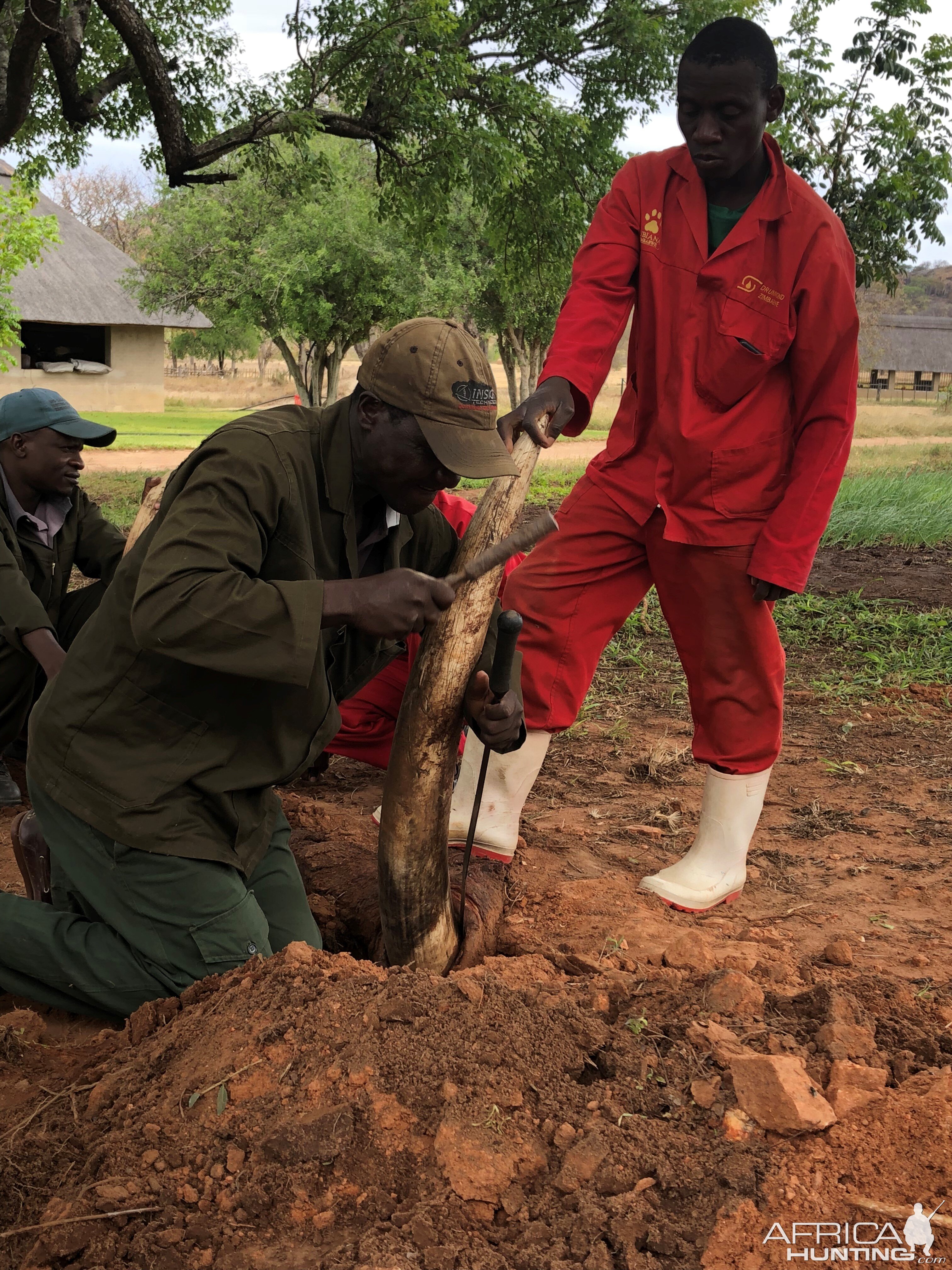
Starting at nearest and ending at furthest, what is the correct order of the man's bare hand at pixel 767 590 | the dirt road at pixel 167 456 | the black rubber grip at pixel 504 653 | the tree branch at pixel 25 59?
the black rubber grip at pixel 504 653 < the man's bare hand at pixel 767 590 < the tree branch at pixel 25 59 < the dirt road at pixel 167 456

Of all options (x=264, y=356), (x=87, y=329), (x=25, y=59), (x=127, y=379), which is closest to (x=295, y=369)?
(x=127, y=379)

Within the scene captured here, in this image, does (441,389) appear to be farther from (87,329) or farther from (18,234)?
(87,329)

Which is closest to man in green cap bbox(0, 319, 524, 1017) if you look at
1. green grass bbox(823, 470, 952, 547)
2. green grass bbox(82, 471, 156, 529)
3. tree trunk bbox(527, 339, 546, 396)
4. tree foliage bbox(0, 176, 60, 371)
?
green grass bbox(82, 471, 156, 529)

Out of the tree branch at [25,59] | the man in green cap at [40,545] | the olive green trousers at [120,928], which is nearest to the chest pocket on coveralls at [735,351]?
the olive green trousers at [120,928]

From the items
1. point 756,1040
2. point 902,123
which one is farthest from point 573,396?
point 902,123

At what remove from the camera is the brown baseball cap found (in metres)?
2.25

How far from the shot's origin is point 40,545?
13.4 ft

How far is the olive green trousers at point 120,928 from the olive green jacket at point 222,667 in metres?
0.08

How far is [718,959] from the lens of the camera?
2535 millimetres

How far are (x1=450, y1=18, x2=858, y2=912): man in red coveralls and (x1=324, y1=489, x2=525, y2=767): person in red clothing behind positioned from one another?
766 mm

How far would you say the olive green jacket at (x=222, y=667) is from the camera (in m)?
2.17

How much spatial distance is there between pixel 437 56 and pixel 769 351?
8163 millimetres

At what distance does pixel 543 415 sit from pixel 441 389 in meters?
0.80

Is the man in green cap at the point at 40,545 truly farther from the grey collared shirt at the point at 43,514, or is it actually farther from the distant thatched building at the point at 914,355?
the distant thatched building at the point at 914,355
